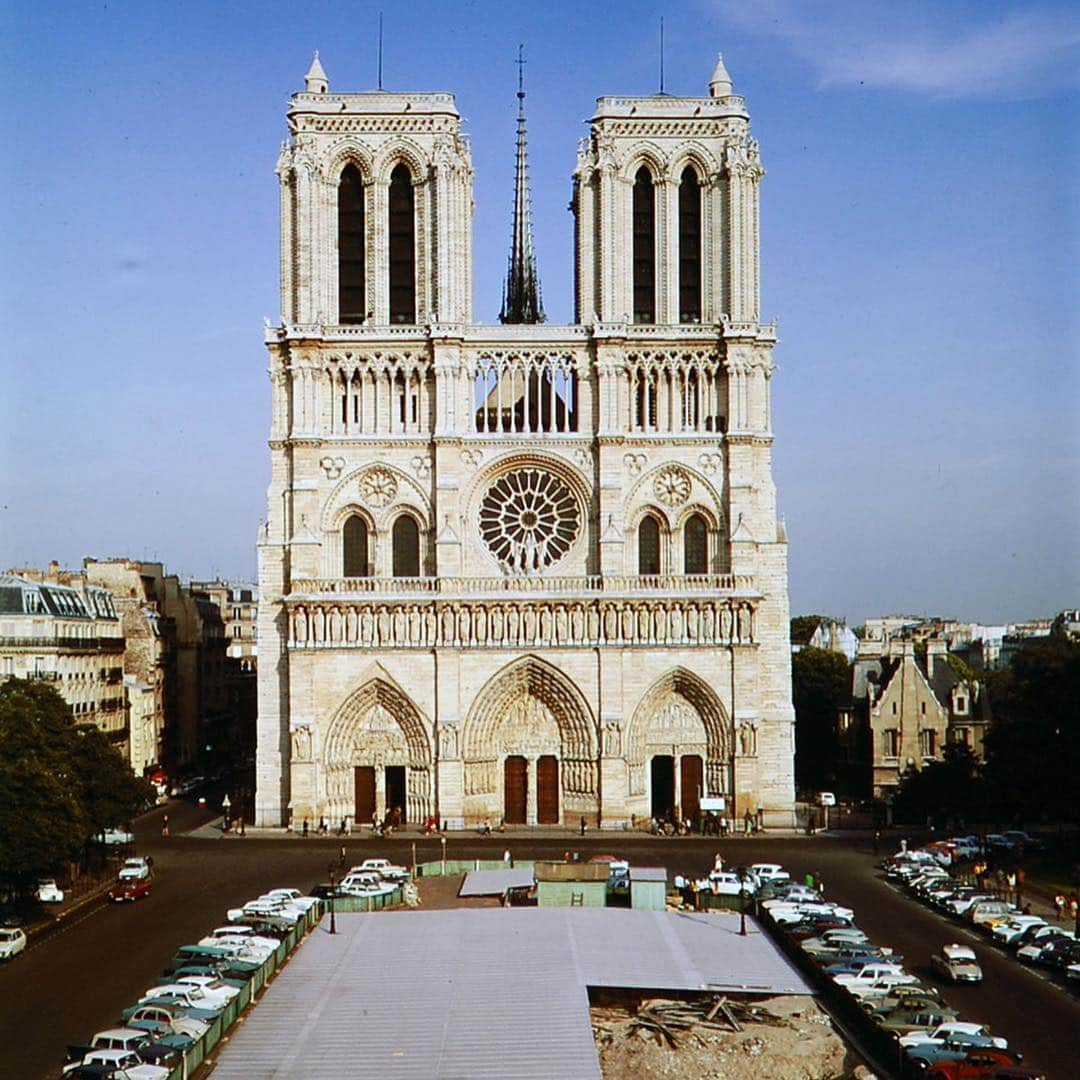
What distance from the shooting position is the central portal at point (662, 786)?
73.6 meters

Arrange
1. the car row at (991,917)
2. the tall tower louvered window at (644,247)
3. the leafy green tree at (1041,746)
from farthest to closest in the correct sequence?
1. the tall tower louvered window at (644,247)
2. the leafy green tree at (1041,746)
3. the car row at (991,917)

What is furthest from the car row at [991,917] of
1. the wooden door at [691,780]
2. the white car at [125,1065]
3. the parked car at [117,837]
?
the parked car at [117,837]

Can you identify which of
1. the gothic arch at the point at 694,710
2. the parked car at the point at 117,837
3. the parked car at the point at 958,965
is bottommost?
the parked car at the point at 958,965

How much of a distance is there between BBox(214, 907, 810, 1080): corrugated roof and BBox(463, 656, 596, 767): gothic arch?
2166 cm

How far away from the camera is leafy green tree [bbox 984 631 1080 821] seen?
64188mm

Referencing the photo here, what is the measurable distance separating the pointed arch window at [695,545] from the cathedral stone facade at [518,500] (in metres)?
0.10

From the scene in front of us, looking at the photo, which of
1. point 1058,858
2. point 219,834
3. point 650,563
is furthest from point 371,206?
point 1058,858

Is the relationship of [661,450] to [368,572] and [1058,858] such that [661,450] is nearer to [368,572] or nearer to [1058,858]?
[368,572]

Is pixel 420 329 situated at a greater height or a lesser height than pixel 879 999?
greater

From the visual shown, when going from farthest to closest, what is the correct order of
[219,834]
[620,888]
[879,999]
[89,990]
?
[219,834] < [620,888] < [89,990] < [879,999]

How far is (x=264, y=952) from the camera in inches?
1768

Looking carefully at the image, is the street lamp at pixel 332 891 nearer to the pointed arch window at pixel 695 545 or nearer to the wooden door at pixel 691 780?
the wooden door at pixel 691 780

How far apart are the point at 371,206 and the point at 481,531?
1449 centimetres

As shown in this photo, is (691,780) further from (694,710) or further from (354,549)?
(354,549)
